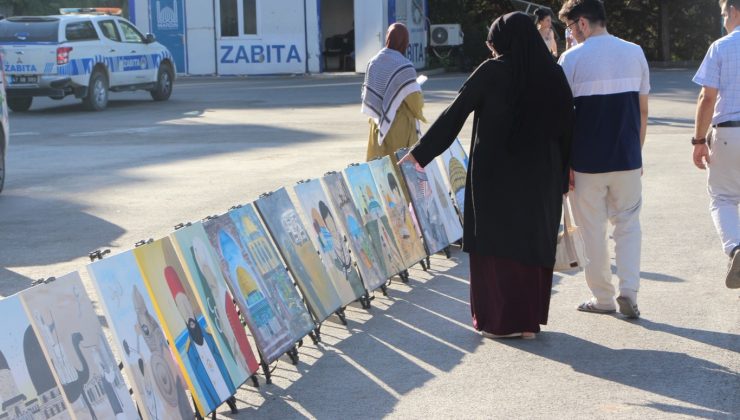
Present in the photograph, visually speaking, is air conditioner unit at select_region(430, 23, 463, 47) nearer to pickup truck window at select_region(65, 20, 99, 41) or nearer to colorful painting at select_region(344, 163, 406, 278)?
pickup truck window at select_region(65, 20, 99, 41)

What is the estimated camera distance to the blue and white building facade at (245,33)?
3581cm

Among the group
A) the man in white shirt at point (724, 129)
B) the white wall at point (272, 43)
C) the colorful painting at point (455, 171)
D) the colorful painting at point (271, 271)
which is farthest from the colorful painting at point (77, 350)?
the white wall at point (272, 43)

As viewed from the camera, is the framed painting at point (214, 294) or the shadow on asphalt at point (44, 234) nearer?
the framed painting at point (214, 294)

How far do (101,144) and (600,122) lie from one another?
40.4 feet

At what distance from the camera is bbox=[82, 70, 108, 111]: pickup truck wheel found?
24.7m

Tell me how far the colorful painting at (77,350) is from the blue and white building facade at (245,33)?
30.8 meters

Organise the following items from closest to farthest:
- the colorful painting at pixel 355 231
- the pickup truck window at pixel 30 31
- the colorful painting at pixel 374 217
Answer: the colorful painting at pixel 355 231 → the colorful painting at pixel 374 217 → the pickup truck window at pixel 30 31

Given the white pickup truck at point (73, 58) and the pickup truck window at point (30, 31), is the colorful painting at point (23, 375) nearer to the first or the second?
the white pickup truck at point (73, 58)

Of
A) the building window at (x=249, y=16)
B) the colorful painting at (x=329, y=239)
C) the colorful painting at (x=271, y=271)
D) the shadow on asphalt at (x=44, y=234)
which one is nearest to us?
the colorful painting at (x=271, y=271)

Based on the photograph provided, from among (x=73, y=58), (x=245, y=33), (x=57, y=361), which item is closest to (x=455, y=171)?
(x=57, y=361)

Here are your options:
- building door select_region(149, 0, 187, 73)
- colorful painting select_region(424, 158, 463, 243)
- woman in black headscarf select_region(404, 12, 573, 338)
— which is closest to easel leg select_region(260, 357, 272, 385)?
woman in black headscarf select_region(404, 12, 573, 338)

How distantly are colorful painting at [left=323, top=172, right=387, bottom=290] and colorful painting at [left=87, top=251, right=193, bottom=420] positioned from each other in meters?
2.58

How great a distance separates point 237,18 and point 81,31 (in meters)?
11.5

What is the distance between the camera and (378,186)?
861 centimetres
